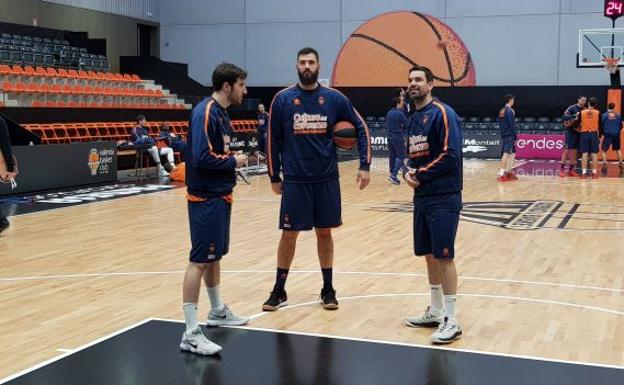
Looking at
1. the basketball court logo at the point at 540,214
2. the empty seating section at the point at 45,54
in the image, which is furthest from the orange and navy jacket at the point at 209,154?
the empty seating section at the point at 45,54

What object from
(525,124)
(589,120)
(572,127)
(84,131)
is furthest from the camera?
(525,124)

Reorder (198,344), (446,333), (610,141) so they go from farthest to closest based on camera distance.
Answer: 1. (610,141)
2. (446,333)
3. (198,344)

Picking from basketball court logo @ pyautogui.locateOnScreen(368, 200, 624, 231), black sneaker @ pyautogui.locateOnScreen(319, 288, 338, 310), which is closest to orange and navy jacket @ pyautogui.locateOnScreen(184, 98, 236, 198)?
black sneaker @ pyautogui.locateOnScreen(319, 288, 338, 310)

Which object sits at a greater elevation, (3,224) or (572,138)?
(572,138)

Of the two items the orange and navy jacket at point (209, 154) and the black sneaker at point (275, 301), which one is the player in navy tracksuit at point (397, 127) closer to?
the black sneaker at point (275, 301)

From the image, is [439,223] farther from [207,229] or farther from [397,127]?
[397,127]

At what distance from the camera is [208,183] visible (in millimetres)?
5066

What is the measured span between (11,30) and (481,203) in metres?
14.6

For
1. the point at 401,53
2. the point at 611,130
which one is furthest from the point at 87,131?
the point at 611,130

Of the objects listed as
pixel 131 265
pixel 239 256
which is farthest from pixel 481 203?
pixel 131 265

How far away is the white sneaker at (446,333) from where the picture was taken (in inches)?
205

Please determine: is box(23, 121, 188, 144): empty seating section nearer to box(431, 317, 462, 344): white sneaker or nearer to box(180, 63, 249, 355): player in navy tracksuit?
box(180, 63, 249, 355): player in navy tracksuit

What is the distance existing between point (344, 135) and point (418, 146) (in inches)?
30.8

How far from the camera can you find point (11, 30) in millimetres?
21766
